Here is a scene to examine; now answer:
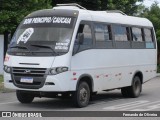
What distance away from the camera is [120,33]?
1647 centimetres

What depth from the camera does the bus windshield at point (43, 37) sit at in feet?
43.1

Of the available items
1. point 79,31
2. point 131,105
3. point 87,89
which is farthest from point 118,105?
point 79,31

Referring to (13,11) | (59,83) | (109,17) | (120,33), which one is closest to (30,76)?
(59,83)

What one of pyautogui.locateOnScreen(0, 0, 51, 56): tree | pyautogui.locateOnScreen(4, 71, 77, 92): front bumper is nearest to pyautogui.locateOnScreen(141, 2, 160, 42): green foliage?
pyautogui.locateOnScreen(0, 0, 51, 56): tree

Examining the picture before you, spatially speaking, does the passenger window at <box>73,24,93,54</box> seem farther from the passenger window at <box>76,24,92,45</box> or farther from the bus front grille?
the bus front grille

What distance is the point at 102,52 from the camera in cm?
1487

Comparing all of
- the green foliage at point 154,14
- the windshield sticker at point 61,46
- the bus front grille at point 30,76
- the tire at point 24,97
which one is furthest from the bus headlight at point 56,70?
the green foliage at point 154,14

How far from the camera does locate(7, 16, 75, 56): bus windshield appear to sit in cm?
1314

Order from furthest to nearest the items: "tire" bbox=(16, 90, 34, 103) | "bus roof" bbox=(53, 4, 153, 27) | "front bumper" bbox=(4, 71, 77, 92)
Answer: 1. "bus roof" bbox=(53, 4, 153, 27)
2. "tire" bbox=(16, 90, 34, 103)
3. "front bumper" bbox=(4, 71, 77, 92)

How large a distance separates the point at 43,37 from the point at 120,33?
12.7 ft

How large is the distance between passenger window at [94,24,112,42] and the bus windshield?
4.46ft

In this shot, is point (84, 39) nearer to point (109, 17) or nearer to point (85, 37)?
point (85, 37)

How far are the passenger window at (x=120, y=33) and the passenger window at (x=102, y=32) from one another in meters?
0.52

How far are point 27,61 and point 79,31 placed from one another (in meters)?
1.79
